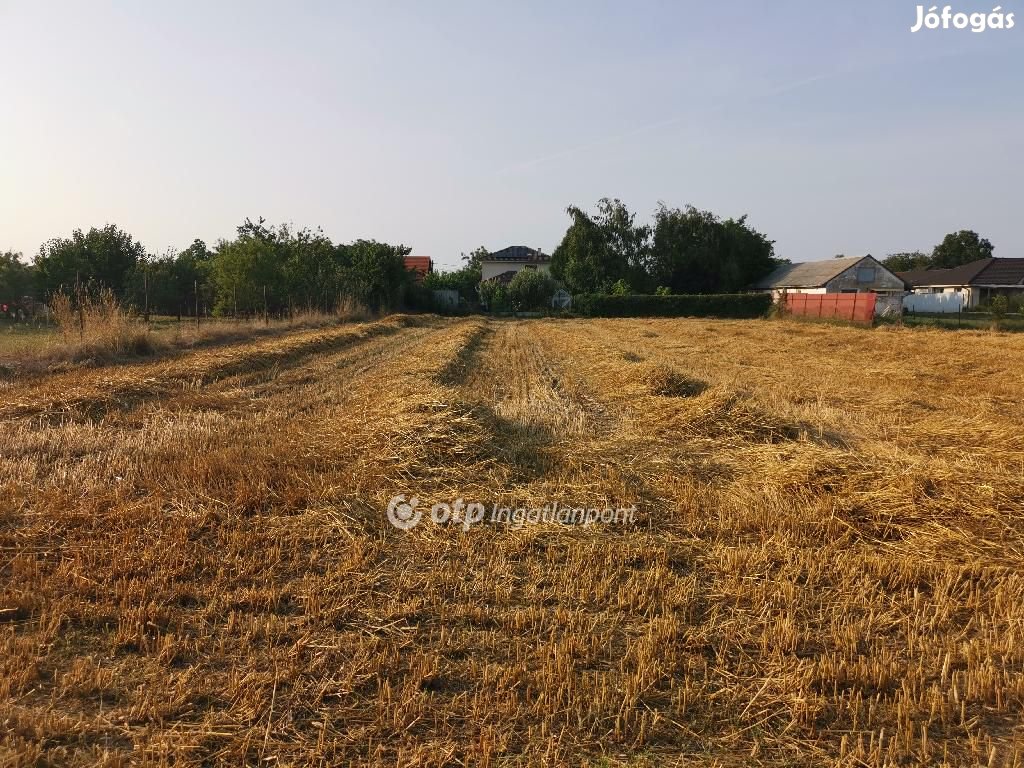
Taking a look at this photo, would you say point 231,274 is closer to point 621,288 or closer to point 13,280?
point 13,280

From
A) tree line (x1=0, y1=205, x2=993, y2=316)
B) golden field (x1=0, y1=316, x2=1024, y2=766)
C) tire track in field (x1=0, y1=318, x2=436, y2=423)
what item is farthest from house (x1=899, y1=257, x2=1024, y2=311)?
golden field (x1=0, y1=316, x2=1024, y2=766)

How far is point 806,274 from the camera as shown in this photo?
58469 mm

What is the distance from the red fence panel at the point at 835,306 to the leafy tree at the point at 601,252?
1931 cm

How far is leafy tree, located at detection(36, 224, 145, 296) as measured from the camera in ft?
129

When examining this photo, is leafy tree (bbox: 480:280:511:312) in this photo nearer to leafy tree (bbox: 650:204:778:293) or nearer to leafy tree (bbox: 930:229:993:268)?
leafy tree (bbox: 650:204:778:293)

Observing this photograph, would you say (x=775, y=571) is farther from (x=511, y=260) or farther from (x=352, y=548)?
(x=511, y=260)

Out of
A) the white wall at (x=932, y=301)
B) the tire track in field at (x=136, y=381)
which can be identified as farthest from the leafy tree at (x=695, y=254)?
the tire track in field at (x=136, y=381)

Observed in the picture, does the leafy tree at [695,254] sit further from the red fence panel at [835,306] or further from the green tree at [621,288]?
the red fence panel at [835,306]

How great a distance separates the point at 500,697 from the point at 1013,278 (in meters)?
68.1

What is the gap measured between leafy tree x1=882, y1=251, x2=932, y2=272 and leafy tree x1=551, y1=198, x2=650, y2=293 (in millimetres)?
58175

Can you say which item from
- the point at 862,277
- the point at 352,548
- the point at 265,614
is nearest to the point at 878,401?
the point at 352,548

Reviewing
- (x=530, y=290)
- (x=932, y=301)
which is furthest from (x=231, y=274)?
(x=932, y=301)

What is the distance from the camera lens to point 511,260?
82.4 metres

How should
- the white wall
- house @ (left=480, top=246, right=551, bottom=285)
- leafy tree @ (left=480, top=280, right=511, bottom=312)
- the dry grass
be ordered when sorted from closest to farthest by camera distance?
the dry grass
the white wall
leafy tree @ (left=480, top=280, right=511, bottom=312)
house @ (left=480, top=246, right=551, bottom=285)
